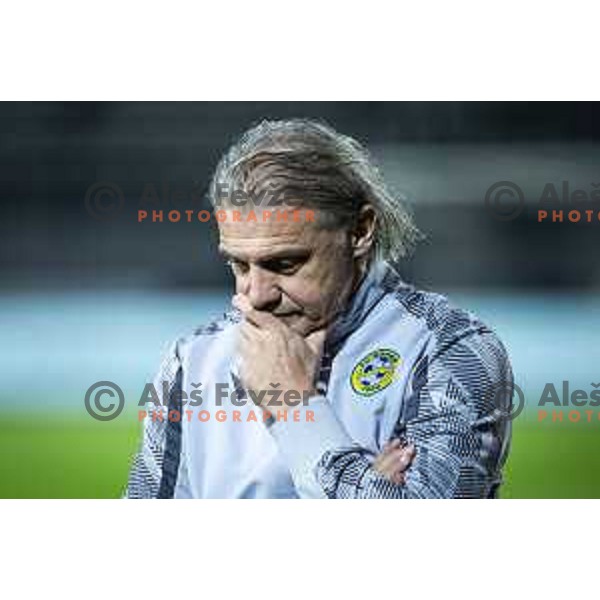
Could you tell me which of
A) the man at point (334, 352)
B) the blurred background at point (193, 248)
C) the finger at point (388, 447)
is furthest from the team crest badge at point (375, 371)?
the blurred background at point (193, 248)

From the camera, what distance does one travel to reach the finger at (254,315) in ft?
14.7

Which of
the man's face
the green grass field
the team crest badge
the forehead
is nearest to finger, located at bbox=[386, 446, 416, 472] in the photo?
the team crest badge

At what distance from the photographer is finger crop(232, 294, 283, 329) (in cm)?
449

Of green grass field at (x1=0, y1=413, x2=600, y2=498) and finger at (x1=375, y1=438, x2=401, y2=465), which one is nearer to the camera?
finger at (x1=375, y1=438, x2=401, y2=465)

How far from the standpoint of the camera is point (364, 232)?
4.47 m

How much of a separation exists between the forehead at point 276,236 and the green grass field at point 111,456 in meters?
0.81

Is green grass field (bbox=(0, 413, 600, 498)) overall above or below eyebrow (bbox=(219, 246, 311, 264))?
below

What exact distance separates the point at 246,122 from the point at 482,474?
5.14 ft

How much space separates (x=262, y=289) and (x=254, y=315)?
11 cm

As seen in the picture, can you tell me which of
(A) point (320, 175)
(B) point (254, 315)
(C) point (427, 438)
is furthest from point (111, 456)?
(A) point (320, 175)

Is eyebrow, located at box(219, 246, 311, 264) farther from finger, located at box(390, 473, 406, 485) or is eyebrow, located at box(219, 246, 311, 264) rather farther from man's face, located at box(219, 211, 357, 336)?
finger, located at box(390, 473, 406, 485)

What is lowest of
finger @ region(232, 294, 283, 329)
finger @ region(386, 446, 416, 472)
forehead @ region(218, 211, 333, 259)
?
finger @ region(386, 446, 416, 472)

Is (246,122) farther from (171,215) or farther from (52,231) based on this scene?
(52,231)

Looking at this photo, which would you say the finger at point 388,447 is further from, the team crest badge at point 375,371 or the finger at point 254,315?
the finger at point 254,315
